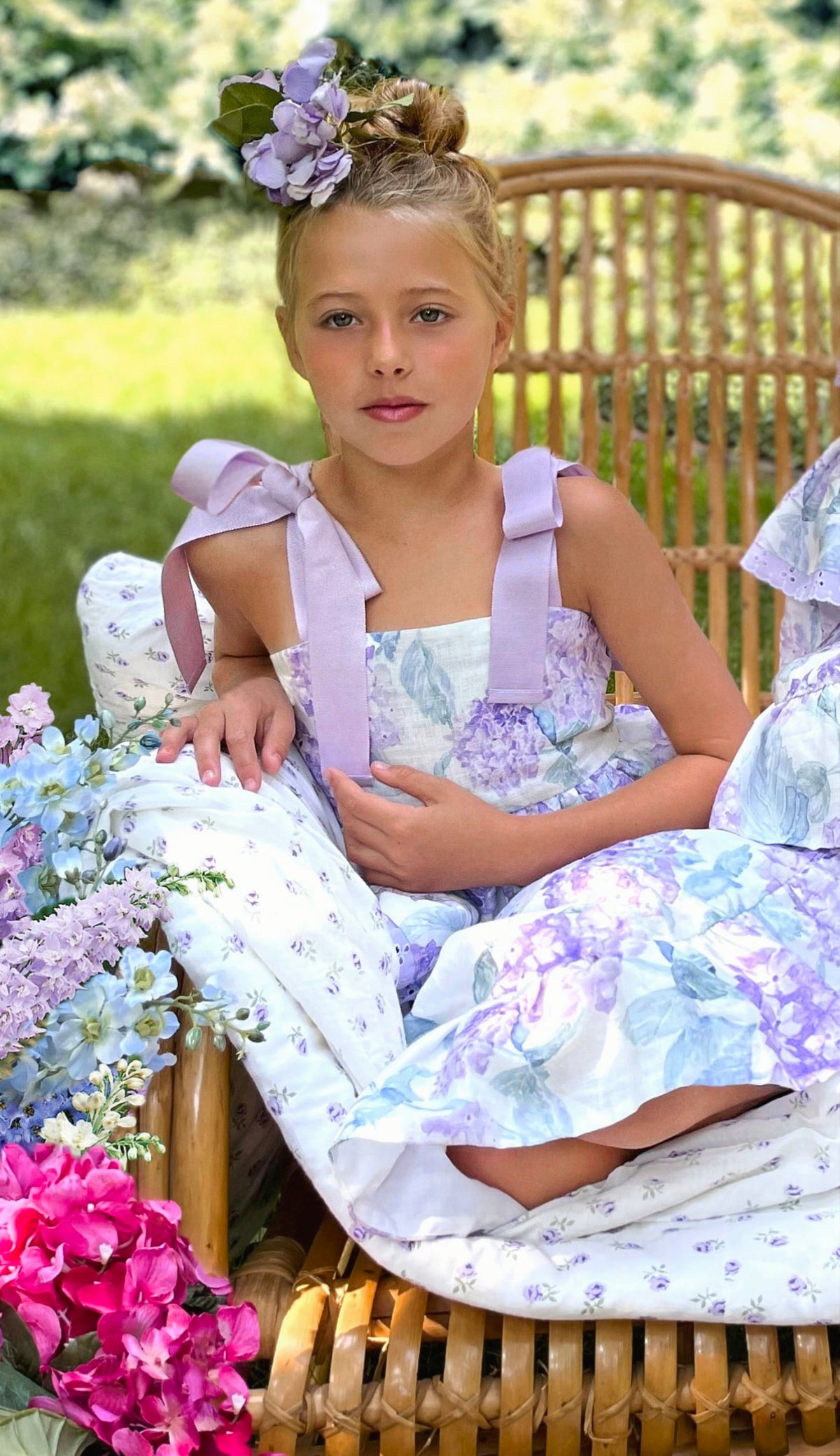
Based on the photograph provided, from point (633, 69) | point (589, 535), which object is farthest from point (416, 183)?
point (633, 69)

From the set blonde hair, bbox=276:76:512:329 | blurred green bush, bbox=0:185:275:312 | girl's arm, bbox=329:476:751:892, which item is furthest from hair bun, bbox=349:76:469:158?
Answer: blurred green bush, bbox=0:185:275:312

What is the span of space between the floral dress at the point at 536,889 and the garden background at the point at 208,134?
11.4ft

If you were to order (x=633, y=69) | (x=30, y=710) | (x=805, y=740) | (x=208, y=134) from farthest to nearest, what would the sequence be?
(x=208, y=134)
(x=633, y=69)
(x=805, y=740)
(x=30, y=710)

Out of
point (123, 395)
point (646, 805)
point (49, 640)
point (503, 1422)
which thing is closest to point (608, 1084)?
point (503, 1422)

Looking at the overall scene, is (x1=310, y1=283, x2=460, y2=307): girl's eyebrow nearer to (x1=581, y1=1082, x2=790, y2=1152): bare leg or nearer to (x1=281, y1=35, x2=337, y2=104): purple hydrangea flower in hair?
(x1=281, y1=35, x2=337, y2=104): purple hydrangea flower in hair

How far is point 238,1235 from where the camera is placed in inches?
60.1

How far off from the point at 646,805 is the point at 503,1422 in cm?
59

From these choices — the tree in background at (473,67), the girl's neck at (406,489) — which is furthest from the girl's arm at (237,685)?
the tree in background at (473,67)

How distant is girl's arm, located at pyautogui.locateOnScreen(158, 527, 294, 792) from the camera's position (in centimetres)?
149

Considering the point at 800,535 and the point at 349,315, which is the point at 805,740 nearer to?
the point at 800,535

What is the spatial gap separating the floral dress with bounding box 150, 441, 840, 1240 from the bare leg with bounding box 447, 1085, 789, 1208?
16 mm

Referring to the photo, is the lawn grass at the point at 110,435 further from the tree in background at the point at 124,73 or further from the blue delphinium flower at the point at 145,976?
the blue delphinium flower at the point at 145,976

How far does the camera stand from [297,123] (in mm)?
1473

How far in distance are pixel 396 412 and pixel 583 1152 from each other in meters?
0.71
